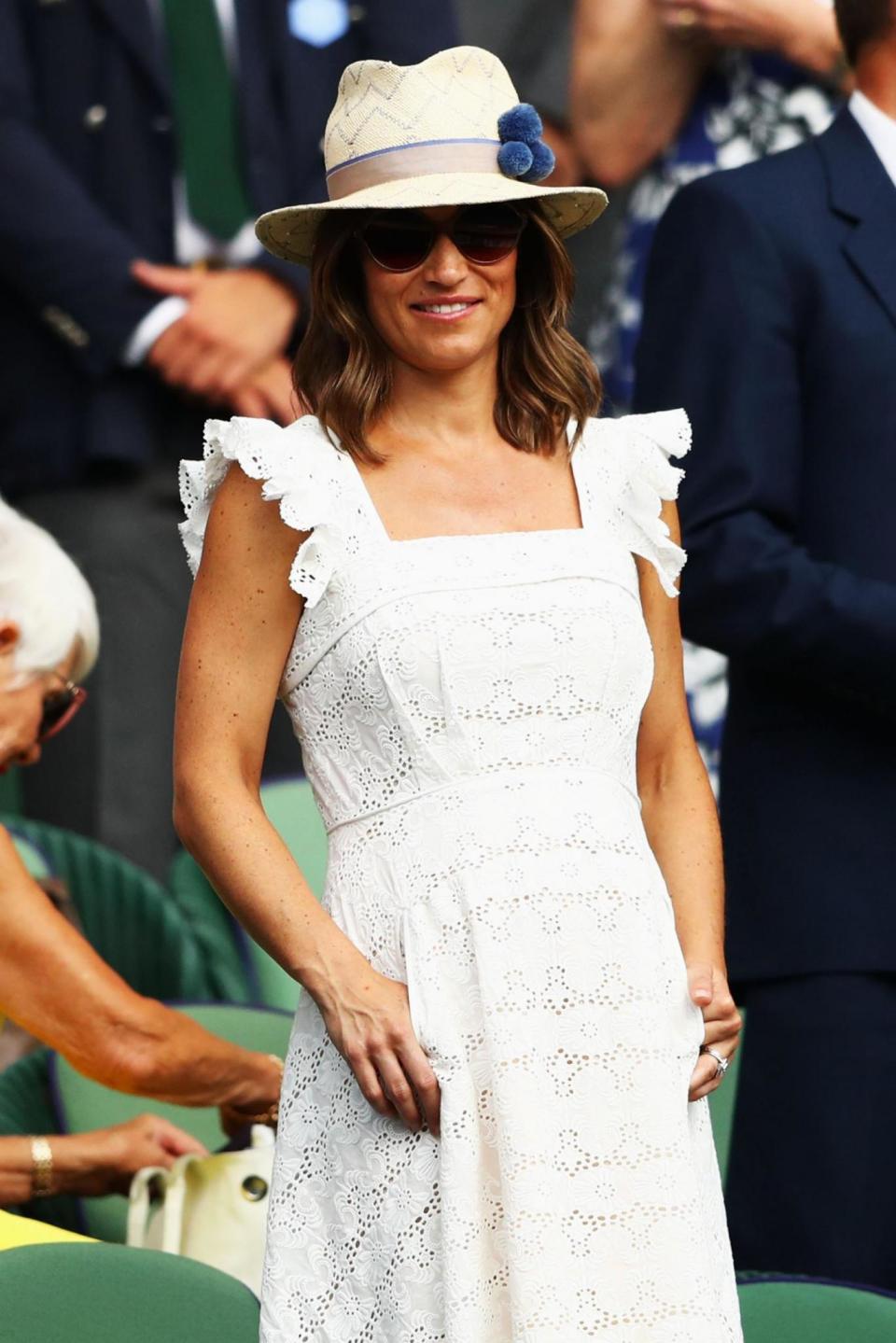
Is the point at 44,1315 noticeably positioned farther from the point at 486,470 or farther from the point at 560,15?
the point at 560,15

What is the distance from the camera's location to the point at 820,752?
3189mm

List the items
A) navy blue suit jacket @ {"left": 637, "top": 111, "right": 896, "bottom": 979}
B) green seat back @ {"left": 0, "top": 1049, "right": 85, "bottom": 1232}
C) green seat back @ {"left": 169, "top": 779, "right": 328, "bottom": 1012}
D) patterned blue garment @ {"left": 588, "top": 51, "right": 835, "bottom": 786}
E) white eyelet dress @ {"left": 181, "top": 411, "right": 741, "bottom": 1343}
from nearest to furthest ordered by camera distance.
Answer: white eyelet dress @ {"left": 181, "top": 411, "right": 741, "bottom": 1343} → navy blue suit jacket @ {"left": 637, "top": 111, "right": 896, "bottom": 979} → green seat back @ {"left": 0, "top": 1049, "right": 85, "bottom": 1232} → green seat back @ {"left": 169, "top": 779, "right": 328, "bottom": 1012} → patterned blue garment @ {"left": 588, "top": 51, "right": 835, "bottom": 786}

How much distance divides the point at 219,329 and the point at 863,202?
6.63ft

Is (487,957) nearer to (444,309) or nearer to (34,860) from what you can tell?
(444,309)

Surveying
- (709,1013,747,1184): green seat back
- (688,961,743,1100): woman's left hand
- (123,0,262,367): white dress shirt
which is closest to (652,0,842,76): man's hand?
(123,0,262,367): white dress shirt

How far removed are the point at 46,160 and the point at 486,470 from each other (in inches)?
105

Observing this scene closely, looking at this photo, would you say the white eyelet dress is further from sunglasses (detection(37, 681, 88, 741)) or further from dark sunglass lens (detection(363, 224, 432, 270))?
sunglasses (detection(37, 681, 88, 741))

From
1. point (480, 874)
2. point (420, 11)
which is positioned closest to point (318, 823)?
point (420, 11)

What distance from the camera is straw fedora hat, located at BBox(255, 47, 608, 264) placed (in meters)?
2.52

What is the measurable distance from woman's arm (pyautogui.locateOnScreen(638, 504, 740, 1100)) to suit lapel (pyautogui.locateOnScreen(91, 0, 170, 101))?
108 inches

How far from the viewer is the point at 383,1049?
234cm

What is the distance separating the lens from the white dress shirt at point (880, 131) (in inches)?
131

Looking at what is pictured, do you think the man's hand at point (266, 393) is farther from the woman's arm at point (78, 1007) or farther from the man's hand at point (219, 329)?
the woman's arm at point (78, 1007)

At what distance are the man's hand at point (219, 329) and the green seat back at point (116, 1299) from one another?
279cm
